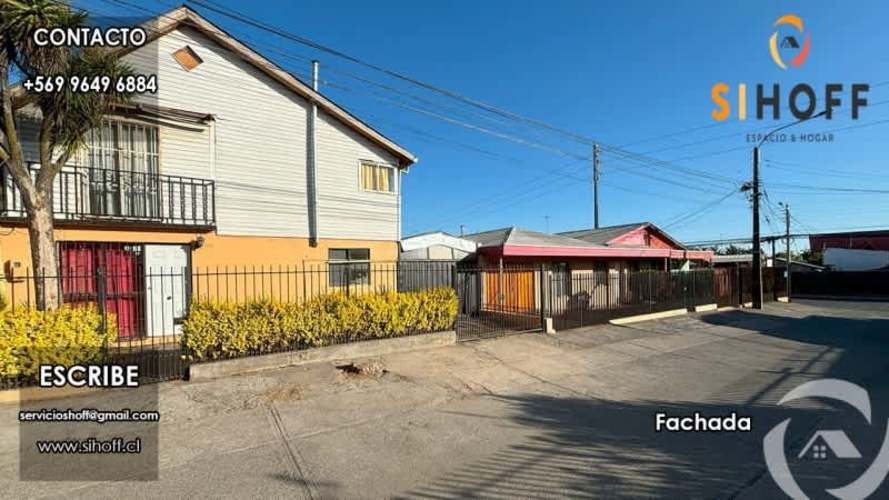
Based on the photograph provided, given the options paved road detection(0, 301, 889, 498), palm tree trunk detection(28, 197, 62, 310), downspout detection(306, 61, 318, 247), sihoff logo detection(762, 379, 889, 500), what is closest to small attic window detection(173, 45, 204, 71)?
downspout detection(306, 61, 318, 247)

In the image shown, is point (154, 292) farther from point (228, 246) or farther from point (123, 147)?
point (123, 147)

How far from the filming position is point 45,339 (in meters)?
6.19

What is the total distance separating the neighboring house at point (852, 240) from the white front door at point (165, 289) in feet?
167

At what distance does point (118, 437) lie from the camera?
16.1 ft

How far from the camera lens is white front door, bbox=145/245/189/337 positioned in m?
9.98

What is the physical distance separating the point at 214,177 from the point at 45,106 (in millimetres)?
4275

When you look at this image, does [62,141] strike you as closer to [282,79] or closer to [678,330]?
[282,79]

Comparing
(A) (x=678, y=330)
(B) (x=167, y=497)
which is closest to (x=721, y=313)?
(A) (x=678, y=330)

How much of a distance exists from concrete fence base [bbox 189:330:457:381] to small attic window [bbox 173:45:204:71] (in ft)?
25.3

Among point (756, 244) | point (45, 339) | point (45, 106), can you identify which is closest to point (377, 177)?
point (45, 106)

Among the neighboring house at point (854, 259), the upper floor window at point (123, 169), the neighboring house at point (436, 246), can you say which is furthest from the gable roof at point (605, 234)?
the neighboring house at point (854, 259)

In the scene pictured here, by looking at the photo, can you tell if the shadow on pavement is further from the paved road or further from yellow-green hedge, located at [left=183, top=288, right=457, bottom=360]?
yellow-green hedge, located at [left=183, top=288, right=457, bottom=360]

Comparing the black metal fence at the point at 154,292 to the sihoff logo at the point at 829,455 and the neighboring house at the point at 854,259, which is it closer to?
the sihoff logo at the point at 829,455

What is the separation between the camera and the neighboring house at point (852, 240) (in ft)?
125
